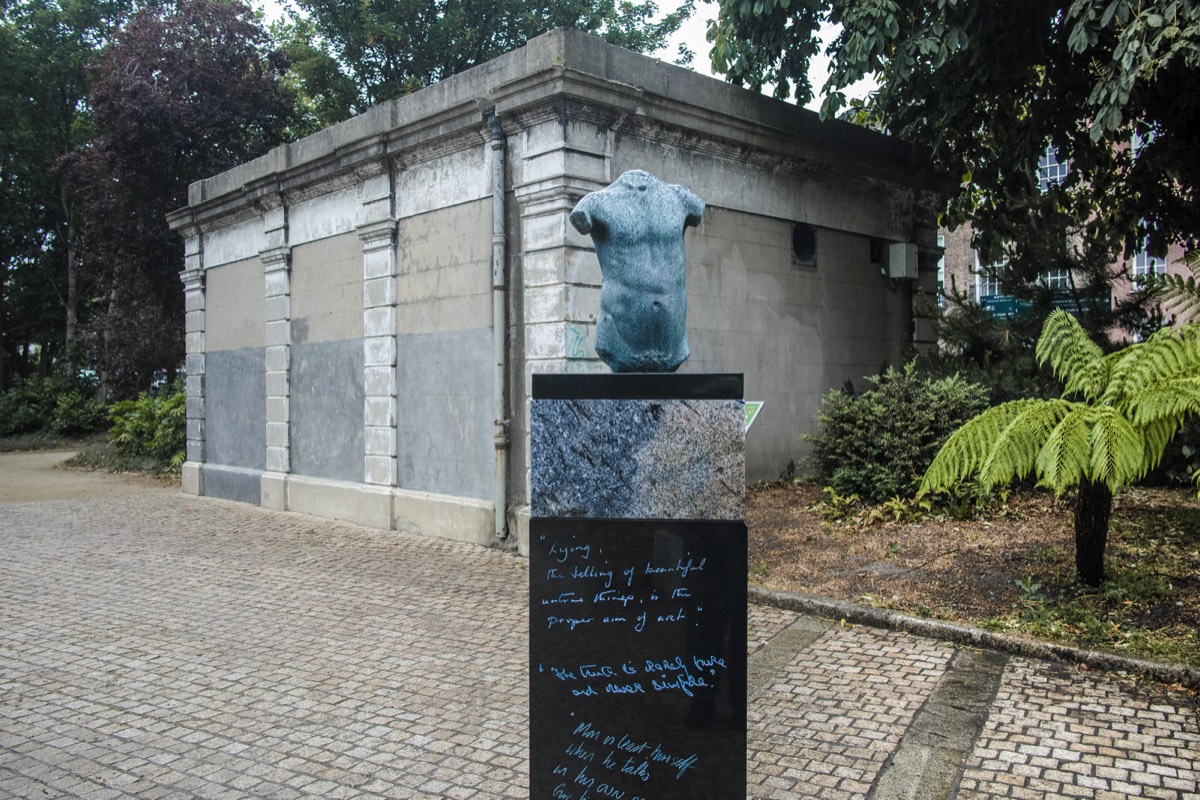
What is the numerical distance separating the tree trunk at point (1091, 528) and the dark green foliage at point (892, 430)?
277 cm

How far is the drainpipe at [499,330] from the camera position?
31.5ft

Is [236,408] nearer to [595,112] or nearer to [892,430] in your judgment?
[595,112]

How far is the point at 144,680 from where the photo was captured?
585 centimetres

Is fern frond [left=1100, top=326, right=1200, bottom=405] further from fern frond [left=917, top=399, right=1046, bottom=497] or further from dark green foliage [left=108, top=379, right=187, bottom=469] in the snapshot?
dark green foliage [left=108, top=379, right=187, bottom=469]

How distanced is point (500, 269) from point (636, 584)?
6569 millimetres

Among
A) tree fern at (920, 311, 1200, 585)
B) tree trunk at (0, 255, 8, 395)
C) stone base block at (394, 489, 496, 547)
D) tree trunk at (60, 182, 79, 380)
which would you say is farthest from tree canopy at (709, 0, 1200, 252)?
tree trunk at (0, 255, 8, 395)

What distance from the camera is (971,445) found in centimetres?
659

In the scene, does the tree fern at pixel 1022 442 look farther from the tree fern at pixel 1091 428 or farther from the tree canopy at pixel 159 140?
the tree canopy at pixel 159 140

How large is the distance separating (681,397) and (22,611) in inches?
271

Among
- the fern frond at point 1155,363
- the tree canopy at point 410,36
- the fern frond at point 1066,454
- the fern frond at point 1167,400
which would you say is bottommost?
the fern frond at point 1066,454

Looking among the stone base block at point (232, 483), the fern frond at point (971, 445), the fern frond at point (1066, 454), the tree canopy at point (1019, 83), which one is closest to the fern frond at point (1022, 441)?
the fern frond at point (971, 445)

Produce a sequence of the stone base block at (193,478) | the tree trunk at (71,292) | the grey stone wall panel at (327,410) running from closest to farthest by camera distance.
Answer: the grey stone wall panel at (327,410), the stone base block at (193,478), the tree trunk at (71,292)

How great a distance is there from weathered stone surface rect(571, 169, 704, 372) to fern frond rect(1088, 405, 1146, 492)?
3.14 metres

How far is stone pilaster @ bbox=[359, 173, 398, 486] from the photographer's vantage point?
1124 cm
